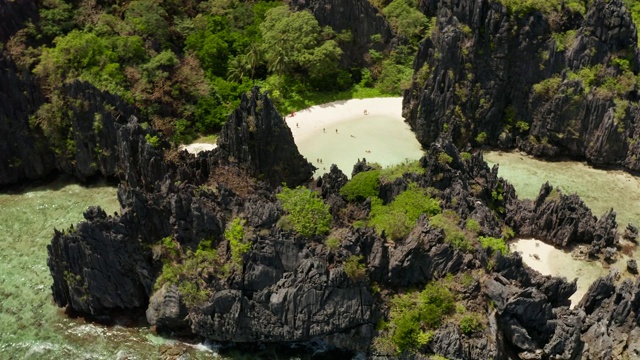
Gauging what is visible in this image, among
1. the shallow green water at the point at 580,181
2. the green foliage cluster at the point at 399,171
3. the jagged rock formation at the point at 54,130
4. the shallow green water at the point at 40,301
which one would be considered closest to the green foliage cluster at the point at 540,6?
the shallow green water at the point at 580,181

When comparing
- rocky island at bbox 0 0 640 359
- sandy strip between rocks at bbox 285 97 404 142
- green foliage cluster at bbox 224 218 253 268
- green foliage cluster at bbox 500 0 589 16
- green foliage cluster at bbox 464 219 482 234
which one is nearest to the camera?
rocky island at bbox 0 0 640 359

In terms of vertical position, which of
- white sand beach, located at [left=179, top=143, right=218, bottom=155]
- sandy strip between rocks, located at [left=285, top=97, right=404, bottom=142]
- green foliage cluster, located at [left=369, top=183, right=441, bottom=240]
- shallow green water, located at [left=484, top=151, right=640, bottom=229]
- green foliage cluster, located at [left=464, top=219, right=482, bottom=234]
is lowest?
shallow green water, located at [left=484, top=151, right=640, bottom=229]

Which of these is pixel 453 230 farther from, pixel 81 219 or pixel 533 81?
pixel 81 219

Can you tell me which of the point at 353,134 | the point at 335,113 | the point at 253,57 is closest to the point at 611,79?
the point at 353,134

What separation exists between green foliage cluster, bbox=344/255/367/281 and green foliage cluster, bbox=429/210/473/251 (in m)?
5.88

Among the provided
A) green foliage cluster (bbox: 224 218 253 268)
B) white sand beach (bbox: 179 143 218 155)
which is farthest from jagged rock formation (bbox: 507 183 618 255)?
white sand beach (bbox: 179 143 218 155)

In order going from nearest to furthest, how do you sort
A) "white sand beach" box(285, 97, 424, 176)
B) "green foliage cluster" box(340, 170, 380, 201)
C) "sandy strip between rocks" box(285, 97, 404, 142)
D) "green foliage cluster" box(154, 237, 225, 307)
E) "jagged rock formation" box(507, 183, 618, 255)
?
"green foliage cluster" box(154, 237, 225, 307), "green foliage cluster" box(340, 170, 380, 201), "jagged rock formation" box(507, 183, 618, 255), "white sand beach" box(285, 97, 424, 176), "sandy strip between rocks" box(285, 97, 404, 142)

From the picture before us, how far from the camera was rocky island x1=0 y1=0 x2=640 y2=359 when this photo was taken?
3247 centimetres

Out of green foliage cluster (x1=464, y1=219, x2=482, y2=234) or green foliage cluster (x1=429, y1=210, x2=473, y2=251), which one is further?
green foliage cluster (x1=464, y1=219, x2=482, y2=234)

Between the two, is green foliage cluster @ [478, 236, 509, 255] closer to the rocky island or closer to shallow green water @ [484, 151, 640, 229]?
the rocky island

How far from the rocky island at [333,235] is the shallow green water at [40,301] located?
1.42 metres

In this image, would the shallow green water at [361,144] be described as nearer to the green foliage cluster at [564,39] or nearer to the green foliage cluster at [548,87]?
the green foliage cluster at [548,87]

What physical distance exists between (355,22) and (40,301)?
43927 mm

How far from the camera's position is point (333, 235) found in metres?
34.2
